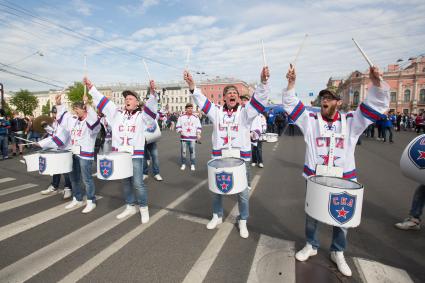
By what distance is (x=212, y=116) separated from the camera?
12.1 ft

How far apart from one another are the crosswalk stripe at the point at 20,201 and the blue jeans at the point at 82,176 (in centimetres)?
115

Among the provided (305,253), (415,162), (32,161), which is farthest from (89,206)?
(415,162)

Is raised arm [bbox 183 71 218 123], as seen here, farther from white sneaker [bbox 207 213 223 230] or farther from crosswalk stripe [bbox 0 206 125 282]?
crosswalk stripe [bbox 0 206 125 282]

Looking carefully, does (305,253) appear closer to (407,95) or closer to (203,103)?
(203,103)

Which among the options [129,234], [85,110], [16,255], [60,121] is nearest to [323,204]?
[129,234]

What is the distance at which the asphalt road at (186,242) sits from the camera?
2.76 m

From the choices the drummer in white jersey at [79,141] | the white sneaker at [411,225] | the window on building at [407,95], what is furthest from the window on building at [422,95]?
the drummer in white jersey at [79,141]

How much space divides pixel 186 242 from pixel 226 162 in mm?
1222

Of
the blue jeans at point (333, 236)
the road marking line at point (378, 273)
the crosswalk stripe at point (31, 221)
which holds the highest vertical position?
the blue jeans at point (333, 236)

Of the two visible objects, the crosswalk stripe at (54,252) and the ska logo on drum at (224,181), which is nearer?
the crosswalk stripe at (54,252)

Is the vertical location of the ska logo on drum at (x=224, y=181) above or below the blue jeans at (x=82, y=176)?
above

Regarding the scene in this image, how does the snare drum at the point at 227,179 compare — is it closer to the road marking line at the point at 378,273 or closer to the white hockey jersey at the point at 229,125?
the white hockey jersey at the point at 229,125

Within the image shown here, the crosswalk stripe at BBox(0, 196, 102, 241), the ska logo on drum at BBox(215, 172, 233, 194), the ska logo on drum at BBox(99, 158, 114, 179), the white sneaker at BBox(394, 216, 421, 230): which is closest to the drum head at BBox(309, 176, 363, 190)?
the ska logo on drum at BBox(215, 172, 233, 194)

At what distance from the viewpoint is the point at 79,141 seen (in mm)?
4484
